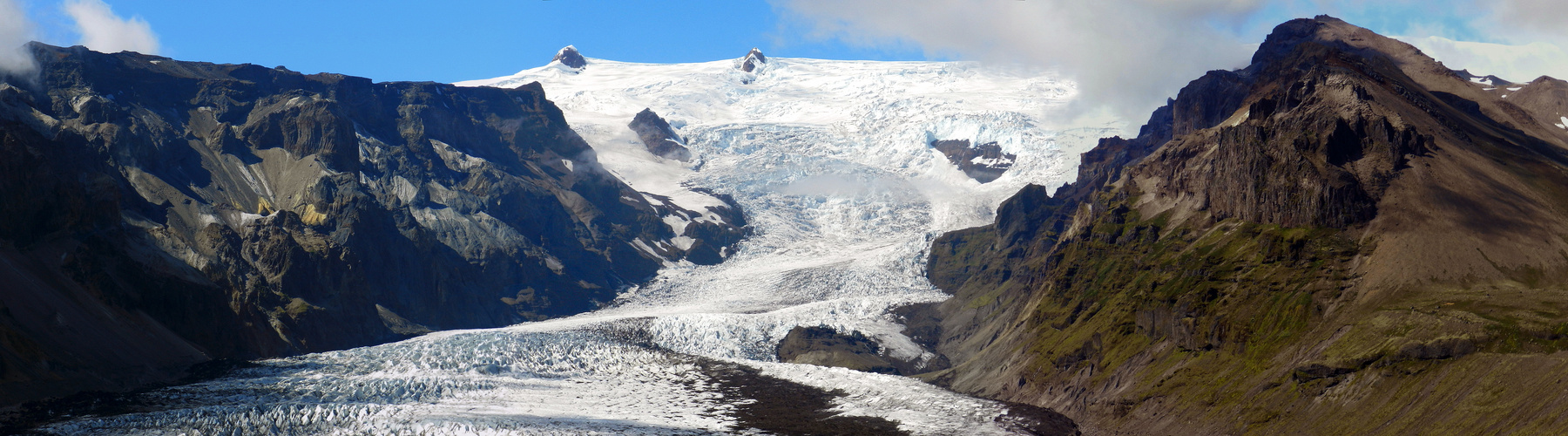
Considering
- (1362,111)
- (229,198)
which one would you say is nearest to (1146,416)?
(1362,111)

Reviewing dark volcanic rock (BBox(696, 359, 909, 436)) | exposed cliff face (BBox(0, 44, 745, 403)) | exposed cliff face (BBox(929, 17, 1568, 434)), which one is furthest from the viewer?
exposed cliff face (BBox(0, 44, 745, 403))

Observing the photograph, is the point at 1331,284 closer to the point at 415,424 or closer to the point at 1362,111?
the point at 1362,111

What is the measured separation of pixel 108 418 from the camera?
78.3m

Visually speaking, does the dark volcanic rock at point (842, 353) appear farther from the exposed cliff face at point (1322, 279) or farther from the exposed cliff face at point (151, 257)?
the exposed cliff face at point (151, 257)

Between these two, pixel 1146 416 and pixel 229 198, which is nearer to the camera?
pixel 1146 416

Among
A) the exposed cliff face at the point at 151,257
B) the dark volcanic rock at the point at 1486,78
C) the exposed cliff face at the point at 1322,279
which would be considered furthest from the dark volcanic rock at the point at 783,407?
the dark volcanic rock at the point at 1486,78

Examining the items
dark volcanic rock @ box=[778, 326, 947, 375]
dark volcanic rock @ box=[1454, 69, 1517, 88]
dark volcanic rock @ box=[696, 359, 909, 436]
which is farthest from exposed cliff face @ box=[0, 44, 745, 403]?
dark volcanic rock @ box=[1454, 69, 1517, 88]

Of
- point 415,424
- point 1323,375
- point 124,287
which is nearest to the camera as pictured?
point 1323,375

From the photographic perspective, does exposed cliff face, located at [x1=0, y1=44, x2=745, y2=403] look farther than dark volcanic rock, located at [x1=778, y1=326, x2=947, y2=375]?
No

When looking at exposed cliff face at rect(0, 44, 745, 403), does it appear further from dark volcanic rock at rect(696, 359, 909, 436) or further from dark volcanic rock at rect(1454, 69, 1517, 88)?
dark volcanic rock at rect(1454, 69, 1517, 88)

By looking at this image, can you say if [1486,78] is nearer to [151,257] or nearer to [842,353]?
[842,353]

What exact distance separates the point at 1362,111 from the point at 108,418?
109m

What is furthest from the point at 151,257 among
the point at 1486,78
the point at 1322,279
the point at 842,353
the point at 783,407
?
the point at 1486,78

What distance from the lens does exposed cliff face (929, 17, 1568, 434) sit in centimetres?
7100
